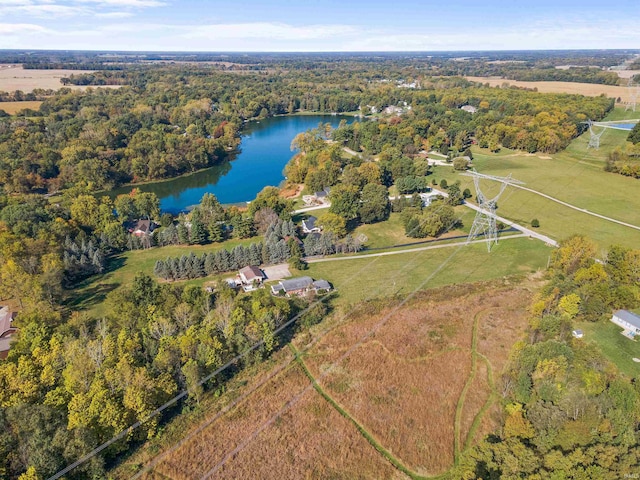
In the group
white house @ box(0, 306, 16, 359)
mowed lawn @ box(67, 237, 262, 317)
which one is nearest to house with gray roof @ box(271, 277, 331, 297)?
mowed lawn @ box(67, 237, 262, 317)

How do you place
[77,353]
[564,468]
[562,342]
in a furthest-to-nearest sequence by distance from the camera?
[562,342] → [77,353] → [564,468]

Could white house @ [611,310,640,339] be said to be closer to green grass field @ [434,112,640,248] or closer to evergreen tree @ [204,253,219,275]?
green grass field @ [434,112,640,248]

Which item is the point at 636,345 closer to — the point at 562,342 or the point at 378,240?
the point at 562,342

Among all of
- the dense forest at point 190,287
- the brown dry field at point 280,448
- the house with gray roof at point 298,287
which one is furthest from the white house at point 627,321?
the house with gray roof at point 298,287

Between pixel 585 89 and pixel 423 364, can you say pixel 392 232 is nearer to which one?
pixel 423 364

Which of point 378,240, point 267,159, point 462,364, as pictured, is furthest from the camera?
point 267,159

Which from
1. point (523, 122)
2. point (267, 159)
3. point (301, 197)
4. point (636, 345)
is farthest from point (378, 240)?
point (523, 122)

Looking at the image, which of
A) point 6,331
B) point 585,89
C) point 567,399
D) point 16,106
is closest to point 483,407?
point 567,399
